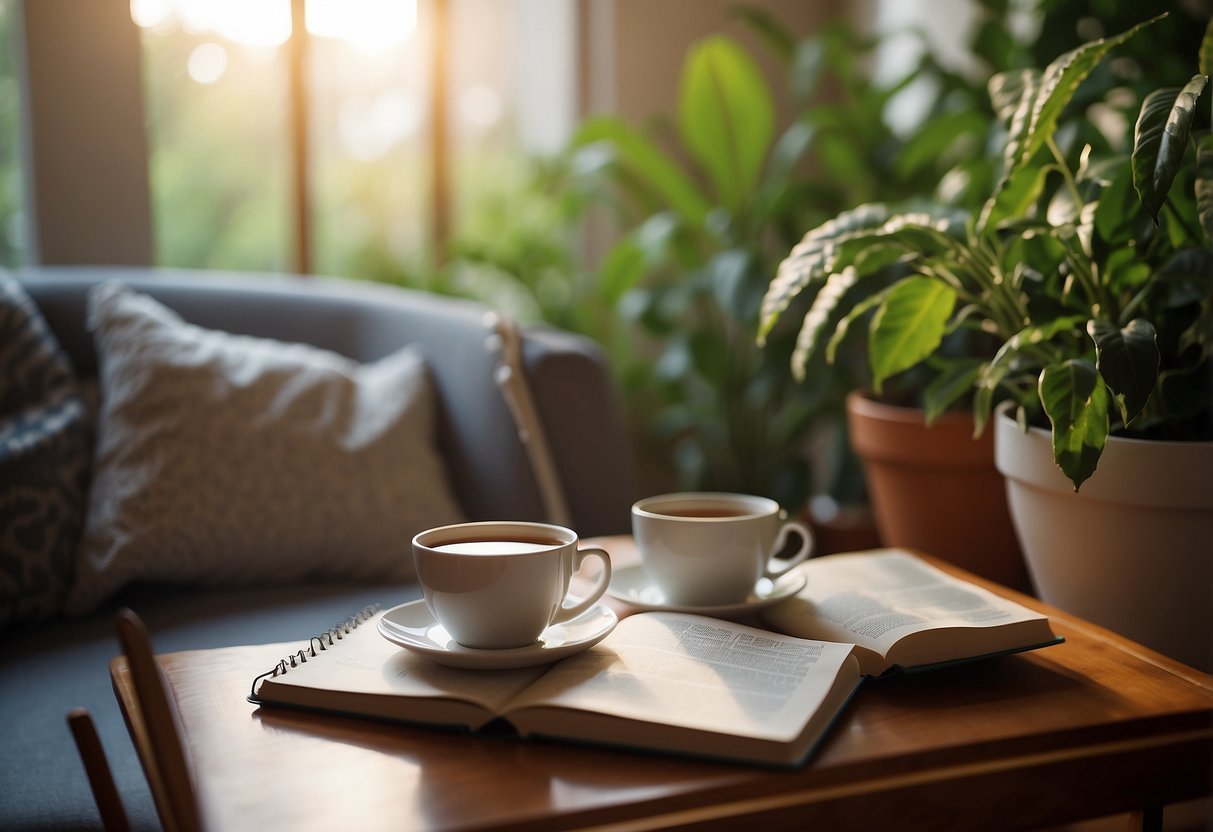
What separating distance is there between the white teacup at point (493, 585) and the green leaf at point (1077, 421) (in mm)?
352

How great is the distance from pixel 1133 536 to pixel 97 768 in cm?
82

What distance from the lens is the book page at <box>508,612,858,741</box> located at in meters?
0.62

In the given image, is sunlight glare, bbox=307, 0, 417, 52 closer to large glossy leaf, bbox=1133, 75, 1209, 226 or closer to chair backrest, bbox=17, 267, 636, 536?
chair backrest, bbox=17, 267, 636, 536

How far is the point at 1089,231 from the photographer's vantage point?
959 mm

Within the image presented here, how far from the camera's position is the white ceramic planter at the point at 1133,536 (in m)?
0.87

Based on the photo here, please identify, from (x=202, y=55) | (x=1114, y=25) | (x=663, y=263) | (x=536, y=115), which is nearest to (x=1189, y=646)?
(x=1114, y=25)

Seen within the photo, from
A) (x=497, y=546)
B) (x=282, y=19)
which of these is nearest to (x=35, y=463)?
(x=497, y=546)

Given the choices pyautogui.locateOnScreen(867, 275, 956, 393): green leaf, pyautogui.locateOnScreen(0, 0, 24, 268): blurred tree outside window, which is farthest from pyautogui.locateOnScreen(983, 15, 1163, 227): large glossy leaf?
pyautogui.locateOnScreen(0, 0, 24, 268): blurred tree outside window

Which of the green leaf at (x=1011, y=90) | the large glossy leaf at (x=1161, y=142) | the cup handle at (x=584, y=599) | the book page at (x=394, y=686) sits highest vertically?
the green leaf at (x=1011, y=90)

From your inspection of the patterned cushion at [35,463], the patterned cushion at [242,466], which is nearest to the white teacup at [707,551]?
the patterned cushion at [242,466]

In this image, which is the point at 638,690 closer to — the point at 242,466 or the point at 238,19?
the point at 242,466

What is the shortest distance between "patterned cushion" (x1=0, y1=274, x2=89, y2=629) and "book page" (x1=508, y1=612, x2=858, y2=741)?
789mm

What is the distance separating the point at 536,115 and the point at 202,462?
1.67 m

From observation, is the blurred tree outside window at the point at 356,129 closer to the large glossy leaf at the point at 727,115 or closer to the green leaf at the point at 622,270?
the green leaf at the point at 622,270
